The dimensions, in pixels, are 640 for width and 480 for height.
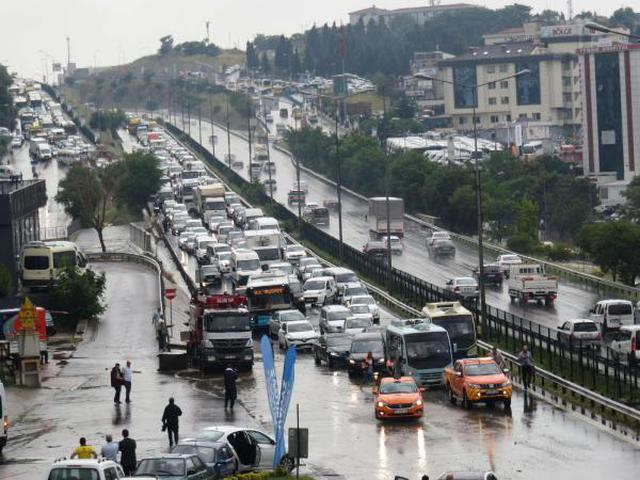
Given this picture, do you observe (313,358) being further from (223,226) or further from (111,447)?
(223,226)

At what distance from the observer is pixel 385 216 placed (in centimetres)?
10469

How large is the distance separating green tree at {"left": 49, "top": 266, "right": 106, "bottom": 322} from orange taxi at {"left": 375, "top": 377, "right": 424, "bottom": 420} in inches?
1131

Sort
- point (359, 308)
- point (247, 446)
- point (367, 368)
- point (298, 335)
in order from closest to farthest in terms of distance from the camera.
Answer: point (247, 446) → point (367, 368) → point (298, 335) → point (359, 308)

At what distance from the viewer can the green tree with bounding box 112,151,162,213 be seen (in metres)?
130

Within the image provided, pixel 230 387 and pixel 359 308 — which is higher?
pixel 230 387

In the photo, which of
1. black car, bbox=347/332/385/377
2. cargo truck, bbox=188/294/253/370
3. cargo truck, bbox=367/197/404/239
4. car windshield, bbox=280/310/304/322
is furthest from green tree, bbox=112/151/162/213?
black car, bbox=347/332/385/377

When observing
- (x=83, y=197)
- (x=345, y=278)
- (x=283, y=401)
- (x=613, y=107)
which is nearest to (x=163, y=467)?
(x=283, y=401)

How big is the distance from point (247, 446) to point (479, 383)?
10849 mm

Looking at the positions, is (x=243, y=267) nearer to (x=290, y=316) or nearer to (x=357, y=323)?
(x=290, y=316)

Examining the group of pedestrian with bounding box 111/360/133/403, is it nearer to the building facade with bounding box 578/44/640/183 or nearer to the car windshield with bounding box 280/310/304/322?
the car windshield with bounding box 280/310/304/322

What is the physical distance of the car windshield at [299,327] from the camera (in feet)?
193

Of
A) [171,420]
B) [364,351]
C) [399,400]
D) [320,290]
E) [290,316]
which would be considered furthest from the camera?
[320,290]

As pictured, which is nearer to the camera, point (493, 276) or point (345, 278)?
point (345, 278)

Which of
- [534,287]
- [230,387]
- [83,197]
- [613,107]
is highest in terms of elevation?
[613,107]
